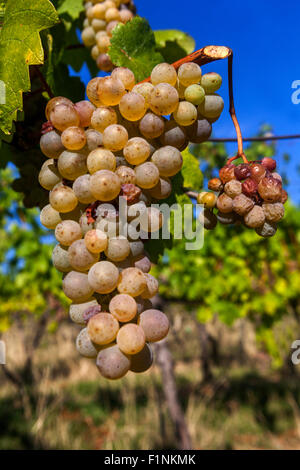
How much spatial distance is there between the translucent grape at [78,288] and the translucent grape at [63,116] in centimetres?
26

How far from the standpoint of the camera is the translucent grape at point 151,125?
2.14 ft

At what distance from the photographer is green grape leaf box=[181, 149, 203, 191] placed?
0.98 meters

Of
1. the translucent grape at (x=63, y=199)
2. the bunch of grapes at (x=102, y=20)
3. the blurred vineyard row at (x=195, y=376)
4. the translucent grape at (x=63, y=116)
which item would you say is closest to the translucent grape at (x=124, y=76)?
the translucent grape at (x=63, y=116)

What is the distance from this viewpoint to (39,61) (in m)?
0.68

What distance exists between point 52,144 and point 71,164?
54mm

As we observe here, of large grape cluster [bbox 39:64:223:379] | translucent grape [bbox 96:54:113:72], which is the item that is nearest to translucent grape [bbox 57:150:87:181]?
large grape cluster [bbox 39:64:223:379]

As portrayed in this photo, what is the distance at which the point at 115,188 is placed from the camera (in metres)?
0.61

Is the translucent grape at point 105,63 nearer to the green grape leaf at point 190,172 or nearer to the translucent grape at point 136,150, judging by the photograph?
the green grape leaf at point 190,172

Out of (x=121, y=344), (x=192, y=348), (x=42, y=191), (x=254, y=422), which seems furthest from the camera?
(x=192, y=348)

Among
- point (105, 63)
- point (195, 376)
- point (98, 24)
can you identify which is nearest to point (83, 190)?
point (105, 63)

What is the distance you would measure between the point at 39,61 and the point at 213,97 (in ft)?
1.04

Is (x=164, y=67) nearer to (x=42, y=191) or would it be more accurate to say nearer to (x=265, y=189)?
(x=265, y=189)

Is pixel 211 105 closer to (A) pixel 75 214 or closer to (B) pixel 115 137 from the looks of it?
(B) pixel 115 137

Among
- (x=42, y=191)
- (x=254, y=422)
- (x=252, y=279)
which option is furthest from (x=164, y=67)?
(x=254, y=422)
